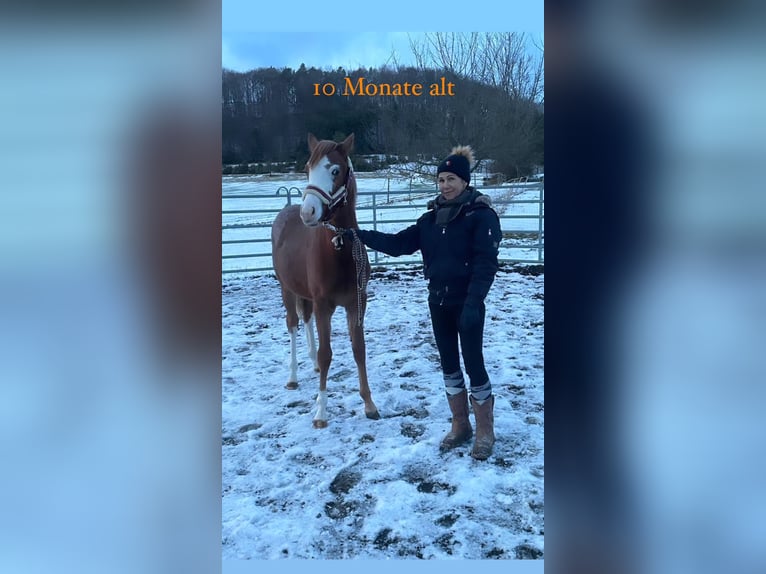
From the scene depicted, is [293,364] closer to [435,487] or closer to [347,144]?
[435,487]

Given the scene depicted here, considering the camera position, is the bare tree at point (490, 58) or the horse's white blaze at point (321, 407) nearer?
the bare tree at point (490, 58)

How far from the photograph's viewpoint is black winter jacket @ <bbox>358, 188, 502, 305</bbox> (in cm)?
223

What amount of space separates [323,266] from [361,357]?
490 millimetres

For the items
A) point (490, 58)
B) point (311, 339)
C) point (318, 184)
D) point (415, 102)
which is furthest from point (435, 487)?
point (490, 58)

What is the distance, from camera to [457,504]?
7.15 feet

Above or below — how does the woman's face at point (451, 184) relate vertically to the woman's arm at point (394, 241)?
above

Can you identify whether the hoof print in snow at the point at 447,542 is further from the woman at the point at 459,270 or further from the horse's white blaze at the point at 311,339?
the horse's white blaze at the point at 311,339

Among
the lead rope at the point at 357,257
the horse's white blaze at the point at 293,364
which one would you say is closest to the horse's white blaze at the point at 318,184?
the lead rope at the point at 357,257

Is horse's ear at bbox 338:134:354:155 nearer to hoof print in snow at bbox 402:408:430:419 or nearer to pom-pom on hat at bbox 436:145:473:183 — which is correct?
pom-pom on hat at bbox 436:145:473:183

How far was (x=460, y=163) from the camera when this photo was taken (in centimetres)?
223

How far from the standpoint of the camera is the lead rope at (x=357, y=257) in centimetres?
240
